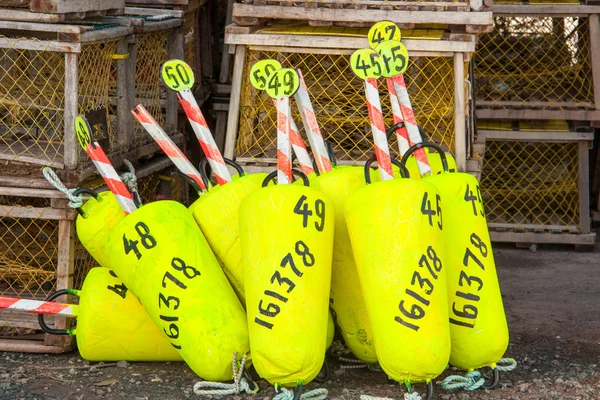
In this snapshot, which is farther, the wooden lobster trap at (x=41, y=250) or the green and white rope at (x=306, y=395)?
the wooden lobster trap at (x=41, y=250)

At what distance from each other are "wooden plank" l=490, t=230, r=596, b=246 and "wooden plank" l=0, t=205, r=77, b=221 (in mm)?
3150

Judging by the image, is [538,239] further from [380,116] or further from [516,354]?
[380,116]

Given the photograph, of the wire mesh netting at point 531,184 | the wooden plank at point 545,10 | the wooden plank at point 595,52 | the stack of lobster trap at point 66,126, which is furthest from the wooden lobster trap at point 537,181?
the stack of lobster trap at point 66,126

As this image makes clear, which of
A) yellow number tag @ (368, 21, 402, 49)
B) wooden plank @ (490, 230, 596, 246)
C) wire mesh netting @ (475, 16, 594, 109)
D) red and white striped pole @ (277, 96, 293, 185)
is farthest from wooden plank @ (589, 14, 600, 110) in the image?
red and white striped pole @ (277, 96, 293, 185)

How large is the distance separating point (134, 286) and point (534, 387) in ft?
5.53

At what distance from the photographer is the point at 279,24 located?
17.2 ft

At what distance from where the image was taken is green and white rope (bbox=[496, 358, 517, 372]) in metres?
4.35

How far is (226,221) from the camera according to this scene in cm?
427

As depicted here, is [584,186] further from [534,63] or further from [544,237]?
[534,63]

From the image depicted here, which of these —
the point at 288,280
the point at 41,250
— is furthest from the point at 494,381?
the point at 41,250

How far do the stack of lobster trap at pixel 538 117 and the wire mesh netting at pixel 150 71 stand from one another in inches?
83.9

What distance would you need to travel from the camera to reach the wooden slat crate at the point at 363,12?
4752mm

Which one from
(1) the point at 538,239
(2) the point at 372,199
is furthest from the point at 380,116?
(1) the point at 538,239

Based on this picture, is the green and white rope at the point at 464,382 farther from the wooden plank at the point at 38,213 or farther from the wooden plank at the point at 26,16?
the wooden plank at the point at 26,16
